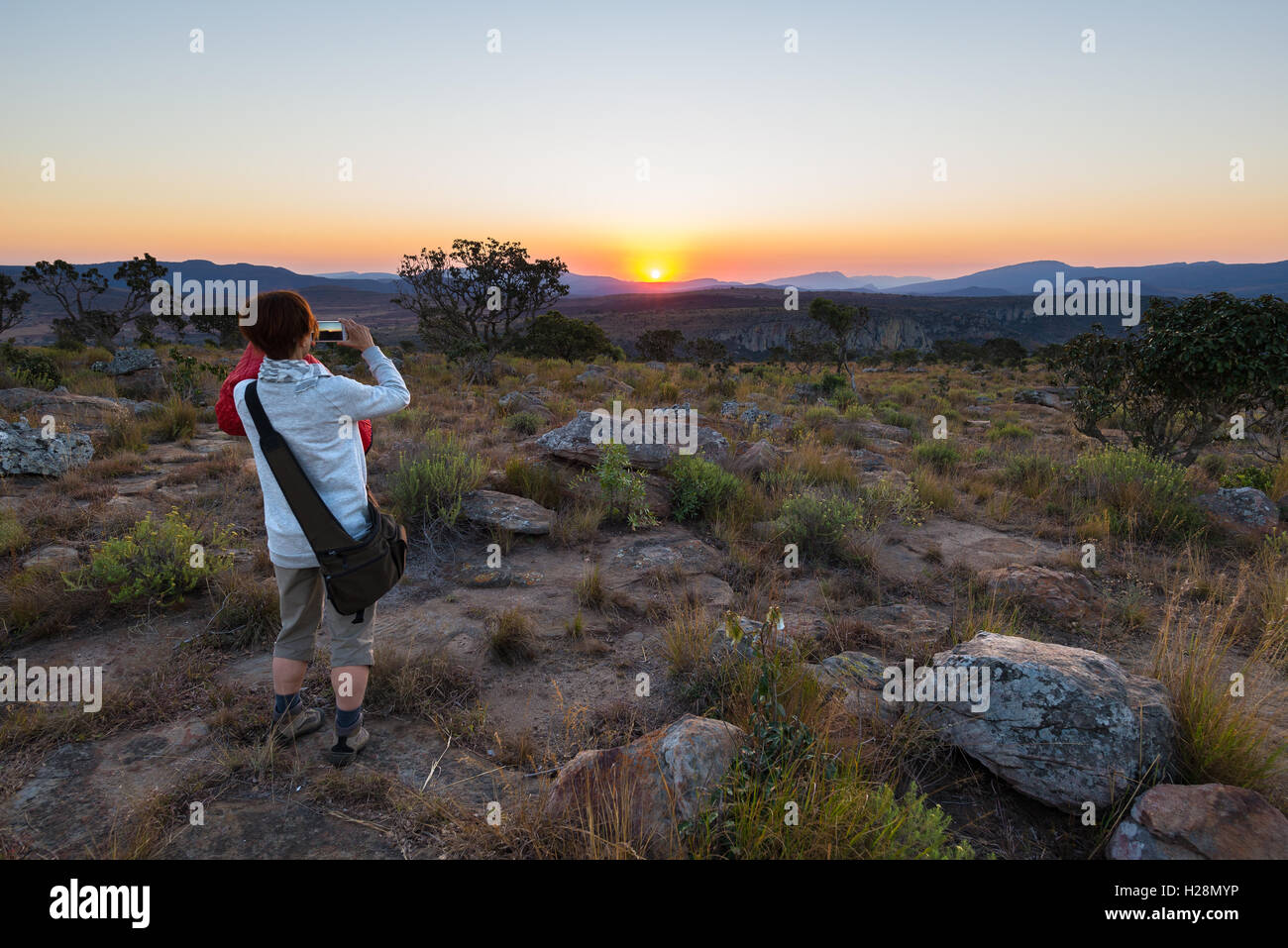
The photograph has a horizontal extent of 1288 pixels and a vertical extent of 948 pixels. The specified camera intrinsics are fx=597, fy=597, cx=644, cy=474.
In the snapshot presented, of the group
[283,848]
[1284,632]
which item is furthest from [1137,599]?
[283,848]

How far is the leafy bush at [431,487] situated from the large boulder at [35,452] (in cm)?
388

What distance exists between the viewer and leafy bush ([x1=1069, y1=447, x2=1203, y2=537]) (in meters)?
5.92

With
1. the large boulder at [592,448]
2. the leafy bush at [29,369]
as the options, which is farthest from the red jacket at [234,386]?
the leafy bush at [29,369]

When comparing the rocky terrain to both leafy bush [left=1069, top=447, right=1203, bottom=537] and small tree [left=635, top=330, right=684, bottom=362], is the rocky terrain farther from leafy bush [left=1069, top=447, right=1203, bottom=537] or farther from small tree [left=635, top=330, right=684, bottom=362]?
small tree [left=635, top=330, right=684, bottom=362]

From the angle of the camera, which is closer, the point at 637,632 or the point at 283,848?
the point at 283,848

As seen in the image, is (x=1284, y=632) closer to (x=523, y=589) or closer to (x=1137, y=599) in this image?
(x=1137, y=599)

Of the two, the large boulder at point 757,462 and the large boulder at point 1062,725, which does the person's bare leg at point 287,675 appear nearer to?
the large boulder at point 1062,725

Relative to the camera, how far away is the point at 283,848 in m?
2.29

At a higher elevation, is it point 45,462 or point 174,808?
point 45,462

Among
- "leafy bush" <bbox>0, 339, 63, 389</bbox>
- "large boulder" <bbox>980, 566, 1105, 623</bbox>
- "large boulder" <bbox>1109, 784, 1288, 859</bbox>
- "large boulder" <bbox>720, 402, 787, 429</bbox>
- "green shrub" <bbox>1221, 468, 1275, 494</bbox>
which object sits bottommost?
"large boulder" <bbox>1109, 784, 1288, 859</bbox>

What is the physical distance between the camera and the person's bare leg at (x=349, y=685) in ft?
9.11

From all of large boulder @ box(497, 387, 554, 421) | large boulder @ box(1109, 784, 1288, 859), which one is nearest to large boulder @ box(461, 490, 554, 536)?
large boulder @ box(497, 387, 554, 421)

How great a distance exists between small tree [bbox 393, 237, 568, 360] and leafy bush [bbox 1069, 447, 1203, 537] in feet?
45.2
